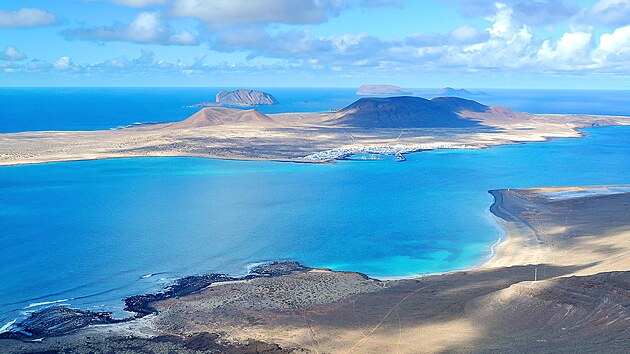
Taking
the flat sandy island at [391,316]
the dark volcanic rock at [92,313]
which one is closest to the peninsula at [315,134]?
the dark volcanic rock at [92,313]

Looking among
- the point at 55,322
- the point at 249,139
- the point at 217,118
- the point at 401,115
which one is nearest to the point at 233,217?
the point at 55,322

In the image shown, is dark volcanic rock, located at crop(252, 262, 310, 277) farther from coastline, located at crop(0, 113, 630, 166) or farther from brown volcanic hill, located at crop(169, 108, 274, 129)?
brown volcanic hill, located at crop(169, 108, 274, 129)

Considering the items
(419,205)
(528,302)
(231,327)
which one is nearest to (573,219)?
(419,205)

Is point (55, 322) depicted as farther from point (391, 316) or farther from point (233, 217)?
point (233, 217)

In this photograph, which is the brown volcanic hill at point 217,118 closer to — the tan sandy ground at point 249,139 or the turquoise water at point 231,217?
the tan sandy ground at point 249,139

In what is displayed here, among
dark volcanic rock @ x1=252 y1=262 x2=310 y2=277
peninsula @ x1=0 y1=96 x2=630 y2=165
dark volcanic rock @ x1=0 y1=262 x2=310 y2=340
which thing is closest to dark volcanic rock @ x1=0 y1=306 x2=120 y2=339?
dark volcanic rock @ x1=0 y1=262 x2=310 y2=340

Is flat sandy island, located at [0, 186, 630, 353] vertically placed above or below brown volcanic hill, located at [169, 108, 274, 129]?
below
